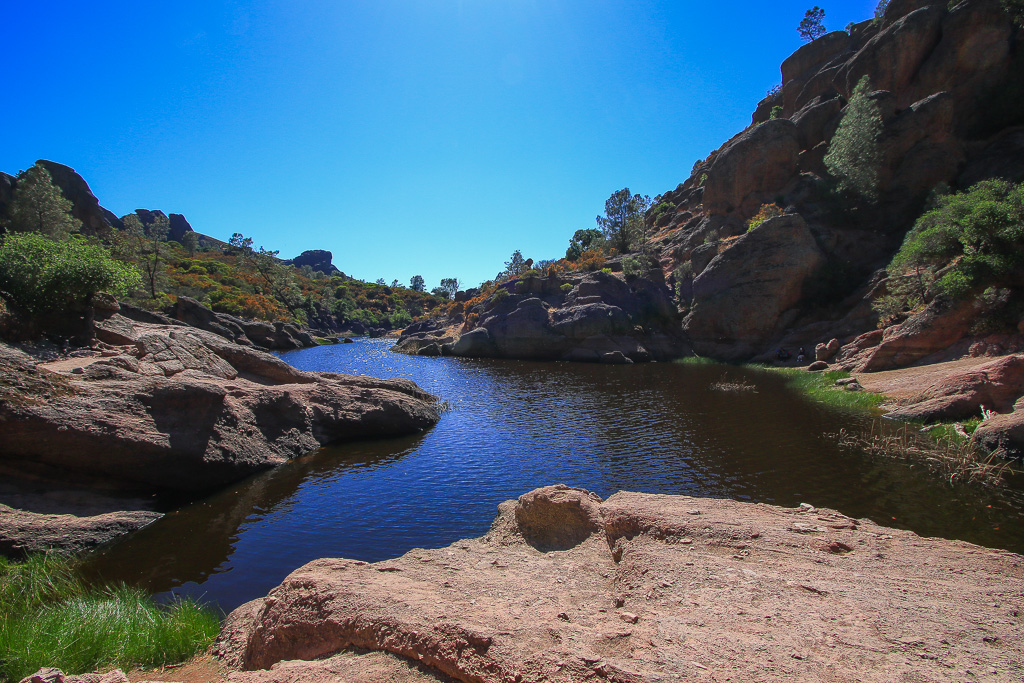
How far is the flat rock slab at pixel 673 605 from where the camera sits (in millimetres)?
3799

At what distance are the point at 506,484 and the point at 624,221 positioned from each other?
67.2 m

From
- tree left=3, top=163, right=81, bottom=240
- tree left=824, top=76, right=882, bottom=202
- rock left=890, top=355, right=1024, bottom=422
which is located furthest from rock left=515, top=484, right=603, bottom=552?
tree left=3, top=163, right=81, bottom=240

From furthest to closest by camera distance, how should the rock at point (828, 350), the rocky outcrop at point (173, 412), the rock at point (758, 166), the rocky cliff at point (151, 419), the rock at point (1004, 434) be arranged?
the rock at point (758, 166)
the rock at point (828, 350)
the rock at point (1004, 434)
the rocky outcrop at point (173, 412)
the rocky cliff at point (151, 419)

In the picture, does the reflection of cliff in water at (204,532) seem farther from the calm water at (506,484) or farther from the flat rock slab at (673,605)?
the flat rock slab at (673,605)

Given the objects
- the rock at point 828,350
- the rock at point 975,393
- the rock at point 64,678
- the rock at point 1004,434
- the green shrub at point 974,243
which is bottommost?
the rock at point 64,678

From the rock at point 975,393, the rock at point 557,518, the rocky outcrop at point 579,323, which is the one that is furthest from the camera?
the rocky outcrop at point 579,323

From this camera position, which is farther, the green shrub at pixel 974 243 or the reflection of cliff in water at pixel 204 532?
the green shrub at pixel 974 243

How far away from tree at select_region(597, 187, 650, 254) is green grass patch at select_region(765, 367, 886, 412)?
41625 mm

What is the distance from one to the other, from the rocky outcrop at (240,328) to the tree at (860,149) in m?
64.6

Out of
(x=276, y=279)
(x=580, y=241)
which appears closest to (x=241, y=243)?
(x=276, y=279)

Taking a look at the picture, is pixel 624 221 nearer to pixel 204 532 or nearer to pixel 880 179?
pixel 880 179

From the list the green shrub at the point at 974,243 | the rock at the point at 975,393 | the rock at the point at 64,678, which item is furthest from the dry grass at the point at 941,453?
the rock at the point at 64,678

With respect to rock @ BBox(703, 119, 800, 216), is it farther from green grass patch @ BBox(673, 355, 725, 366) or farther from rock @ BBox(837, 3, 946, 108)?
green grass patch @ BBox(673, 355, 725, 366)

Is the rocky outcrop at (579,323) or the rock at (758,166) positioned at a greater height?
the rock at (758,166)
